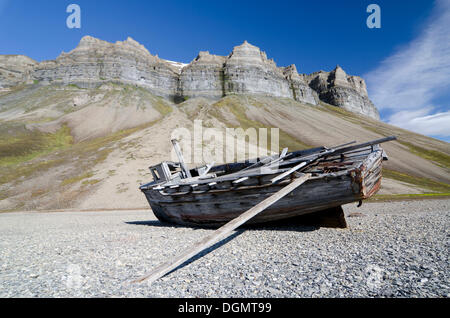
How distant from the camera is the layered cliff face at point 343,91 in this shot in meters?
163

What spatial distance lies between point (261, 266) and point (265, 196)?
3.23 m

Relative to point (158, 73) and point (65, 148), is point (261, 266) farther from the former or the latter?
point (158, 73)

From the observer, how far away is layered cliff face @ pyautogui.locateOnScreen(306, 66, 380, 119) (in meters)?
163

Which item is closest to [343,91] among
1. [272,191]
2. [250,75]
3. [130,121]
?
[250,75]

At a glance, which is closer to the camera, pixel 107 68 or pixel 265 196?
pixel 265 196

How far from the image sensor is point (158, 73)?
358ft

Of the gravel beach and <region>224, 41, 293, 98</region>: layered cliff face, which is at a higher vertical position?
<region>224, 41, 293, 98</region>: layered cliff face

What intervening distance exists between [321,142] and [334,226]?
60.1 metres

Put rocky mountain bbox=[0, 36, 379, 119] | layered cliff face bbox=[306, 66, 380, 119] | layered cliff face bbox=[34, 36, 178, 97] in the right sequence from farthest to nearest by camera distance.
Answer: layered cliff face bbox=[306, 66, 380, 119] < rocky mountain bbox=[0, 36, 379, 119] < layered cliff face bbox=[34, 36, 178, 97]

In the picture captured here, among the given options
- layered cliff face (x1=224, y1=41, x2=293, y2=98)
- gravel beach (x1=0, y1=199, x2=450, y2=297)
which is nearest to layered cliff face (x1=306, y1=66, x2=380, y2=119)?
layered cliff face (x1=224, y1=41, x2=293, y2=98)

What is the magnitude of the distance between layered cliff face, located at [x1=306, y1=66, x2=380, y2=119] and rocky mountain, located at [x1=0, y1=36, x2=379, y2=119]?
44.6 meters

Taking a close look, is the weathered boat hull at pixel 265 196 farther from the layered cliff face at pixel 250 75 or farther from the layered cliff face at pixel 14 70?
the layered cliff face at pixel 14 70

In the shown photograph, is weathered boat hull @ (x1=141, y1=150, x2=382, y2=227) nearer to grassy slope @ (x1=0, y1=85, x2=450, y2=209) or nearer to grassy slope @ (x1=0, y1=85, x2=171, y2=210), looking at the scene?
grassy slope @ (x1=0, y1=85, x2=171, y2=210)

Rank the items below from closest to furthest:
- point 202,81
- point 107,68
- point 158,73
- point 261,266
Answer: point 261,266, point 107,68, point 158,73, point 202,81
